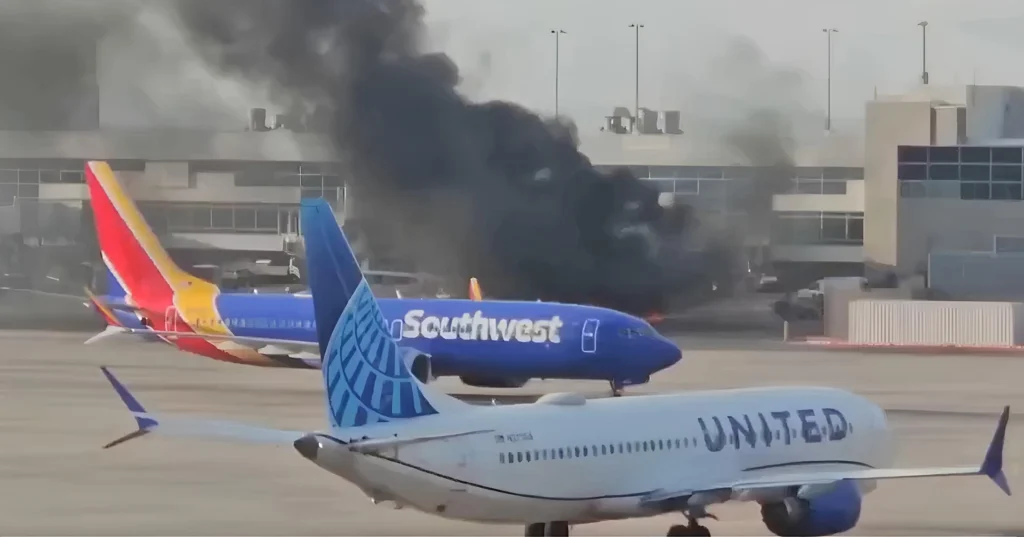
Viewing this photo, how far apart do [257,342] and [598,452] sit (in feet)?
116

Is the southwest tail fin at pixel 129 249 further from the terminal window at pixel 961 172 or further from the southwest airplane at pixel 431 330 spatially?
the terminal window at pixel 961 172

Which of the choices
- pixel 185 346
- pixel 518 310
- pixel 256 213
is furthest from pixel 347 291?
pixel 256 213

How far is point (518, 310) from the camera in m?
61.1

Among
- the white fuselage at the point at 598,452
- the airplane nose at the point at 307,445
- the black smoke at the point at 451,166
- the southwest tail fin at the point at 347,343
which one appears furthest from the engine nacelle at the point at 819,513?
the black smoke at the point at 451,166

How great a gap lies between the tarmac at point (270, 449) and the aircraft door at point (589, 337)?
4.93 m

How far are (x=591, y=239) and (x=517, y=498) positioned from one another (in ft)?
230

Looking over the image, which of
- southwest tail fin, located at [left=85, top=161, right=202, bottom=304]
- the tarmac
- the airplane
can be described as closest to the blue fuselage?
the tarmac

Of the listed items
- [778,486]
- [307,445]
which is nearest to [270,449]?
[778,486]

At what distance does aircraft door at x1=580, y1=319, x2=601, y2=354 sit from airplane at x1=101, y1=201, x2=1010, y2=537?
25809 millimetres

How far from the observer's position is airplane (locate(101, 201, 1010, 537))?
2739cm

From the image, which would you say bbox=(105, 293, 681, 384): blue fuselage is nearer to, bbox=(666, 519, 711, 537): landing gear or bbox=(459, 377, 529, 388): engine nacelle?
bbox=(459, 377, 529, 388): engine nacelle

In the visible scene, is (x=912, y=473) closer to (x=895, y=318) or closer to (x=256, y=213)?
(x=895, y=318)

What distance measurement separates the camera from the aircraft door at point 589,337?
59.7 m

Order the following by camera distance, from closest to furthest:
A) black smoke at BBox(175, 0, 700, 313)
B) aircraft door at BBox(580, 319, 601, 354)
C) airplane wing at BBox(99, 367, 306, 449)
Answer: airplane wing at BBox(99, 367, 306, 449)
aircraft door at BBox(580, 319, 601, 354)
black smoke at BBox(175, 0, 700, 313)
